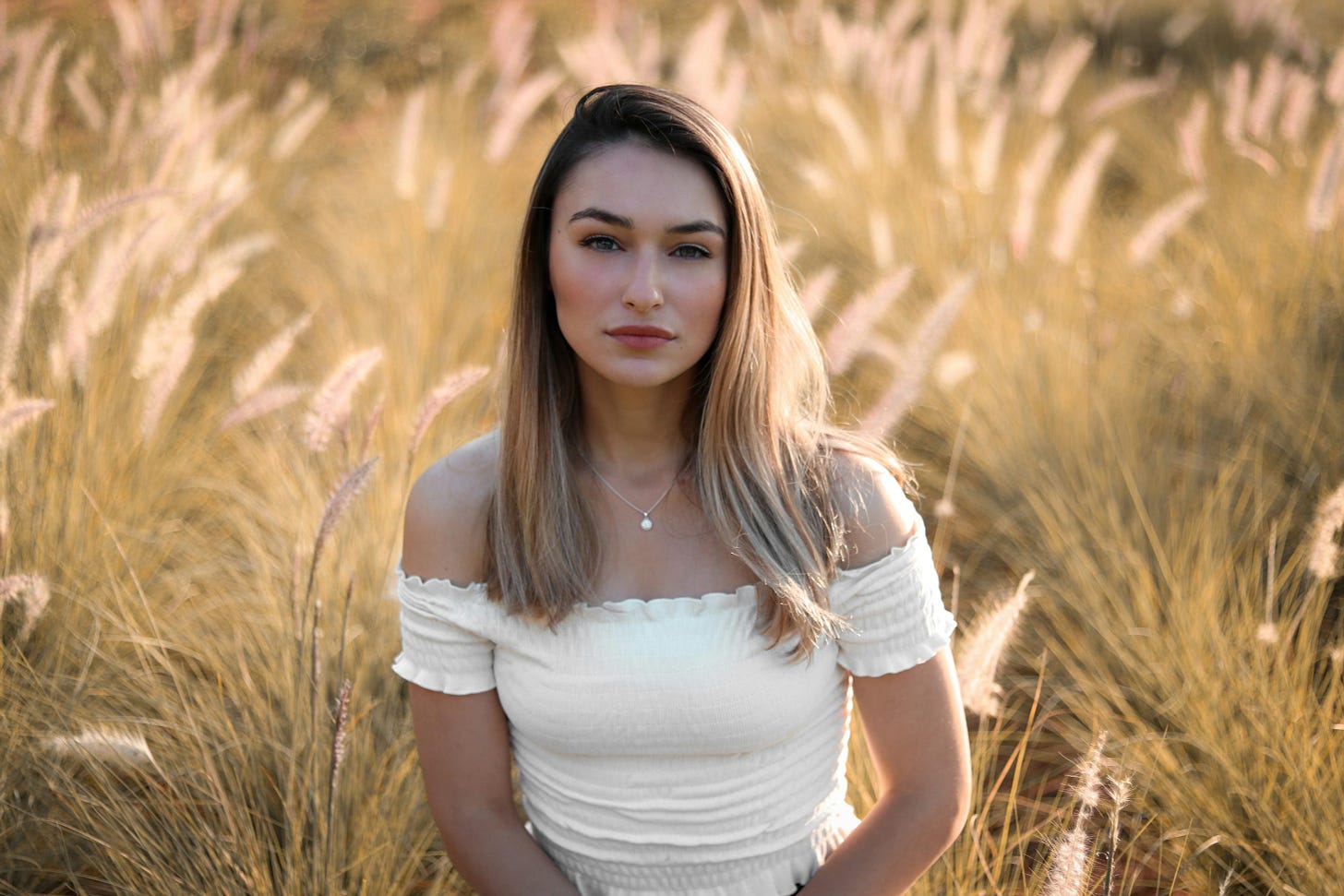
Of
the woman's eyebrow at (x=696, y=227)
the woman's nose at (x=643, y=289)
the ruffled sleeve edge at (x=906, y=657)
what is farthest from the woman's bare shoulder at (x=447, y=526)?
the ruffled sleeve edge at (x=906, y=657)

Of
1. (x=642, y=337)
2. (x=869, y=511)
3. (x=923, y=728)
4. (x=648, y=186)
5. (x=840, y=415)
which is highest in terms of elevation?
(x=648, y=186)

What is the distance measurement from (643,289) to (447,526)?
0.57 m

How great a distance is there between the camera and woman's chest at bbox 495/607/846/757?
A: 1.96 m

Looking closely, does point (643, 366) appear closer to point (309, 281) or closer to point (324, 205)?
point (309, 281)

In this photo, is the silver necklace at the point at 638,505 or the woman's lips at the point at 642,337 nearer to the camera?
the woman's lips at the point at 642,337

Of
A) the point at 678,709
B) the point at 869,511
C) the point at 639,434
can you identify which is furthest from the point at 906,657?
the point at 639,434

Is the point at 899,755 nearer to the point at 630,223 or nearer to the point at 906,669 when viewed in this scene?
the point at 906,669

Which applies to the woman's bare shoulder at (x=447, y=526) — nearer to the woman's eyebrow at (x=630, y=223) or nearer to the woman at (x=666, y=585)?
the woman at (x=666, y=585)

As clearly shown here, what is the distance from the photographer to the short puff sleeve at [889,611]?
6.70ft

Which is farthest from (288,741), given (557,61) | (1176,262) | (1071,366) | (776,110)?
(557,61)

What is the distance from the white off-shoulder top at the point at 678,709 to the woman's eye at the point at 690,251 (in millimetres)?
582

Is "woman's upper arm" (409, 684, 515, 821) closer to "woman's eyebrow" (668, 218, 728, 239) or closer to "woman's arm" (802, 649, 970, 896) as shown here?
"woman's arm" (802, 649, 970, 896)

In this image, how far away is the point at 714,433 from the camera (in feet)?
6.89

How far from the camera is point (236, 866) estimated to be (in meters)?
2.15
